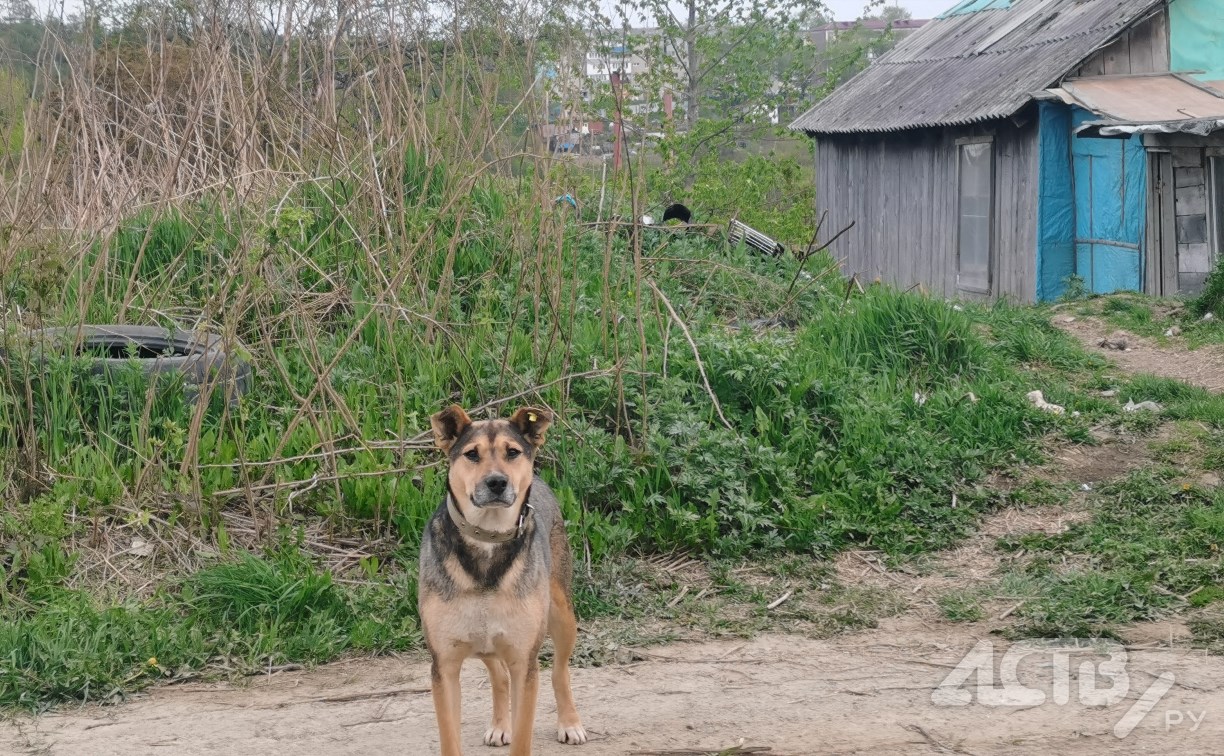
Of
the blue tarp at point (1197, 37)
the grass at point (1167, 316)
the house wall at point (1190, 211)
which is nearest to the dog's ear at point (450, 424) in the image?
the grass at point (1167, 316)

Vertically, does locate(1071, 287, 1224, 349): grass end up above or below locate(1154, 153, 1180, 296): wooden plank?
below

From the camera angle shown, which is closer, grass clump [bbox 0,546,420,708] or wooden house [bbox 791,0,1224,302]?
grass clump [bbox 0,546,420,708]

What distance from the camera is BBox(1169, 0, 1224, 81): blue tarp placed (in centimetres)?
1466

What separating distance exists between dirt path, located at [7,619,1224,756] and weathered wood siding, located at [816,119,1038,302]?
9104mm

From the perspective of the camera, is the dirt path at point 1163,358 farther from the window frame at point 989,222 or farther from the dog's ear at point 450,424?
the dog's ear at point 450,424

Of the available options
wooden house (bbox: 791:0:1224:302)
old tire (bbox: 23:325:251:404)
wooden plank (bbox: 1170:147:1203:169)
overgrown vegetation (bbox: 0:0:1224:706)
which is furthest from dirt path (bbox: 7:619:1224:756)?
wooden plank (bbox: 1170:147:1203:169)

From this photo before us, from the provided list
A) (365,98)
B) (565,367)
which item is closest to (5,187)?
(365,98)

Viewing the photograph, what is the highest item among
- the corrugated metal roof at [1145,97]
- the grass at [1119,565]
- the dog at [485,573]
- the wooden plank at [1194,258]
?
the corrugated metal roof at [1145,97]

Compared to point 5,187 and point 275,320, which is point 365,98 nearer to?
point 275,320

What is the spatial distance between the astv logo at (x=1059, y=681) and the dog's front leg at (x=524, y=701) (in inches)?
62.1

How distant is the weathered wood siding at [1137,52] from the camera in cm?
1455

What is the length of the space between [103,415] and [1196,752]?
17.5 ft

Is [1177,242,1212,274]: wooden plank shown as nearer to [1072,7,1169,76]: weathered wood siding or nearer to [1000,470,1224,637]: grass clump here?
[1072,7,1169,76]: weathered wood siding

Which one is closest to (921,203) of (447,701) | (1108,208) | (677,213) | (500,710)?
(1108,208)
